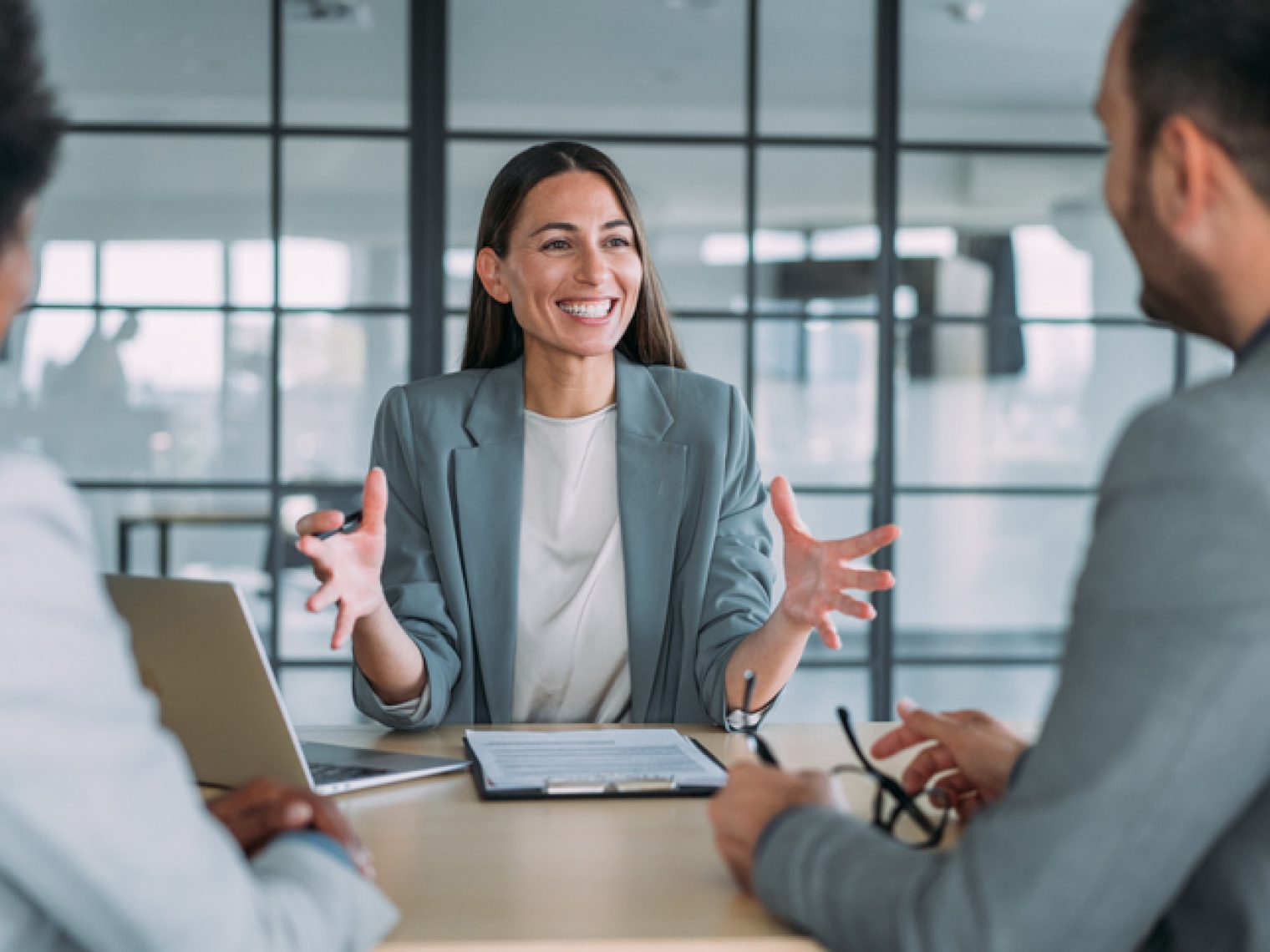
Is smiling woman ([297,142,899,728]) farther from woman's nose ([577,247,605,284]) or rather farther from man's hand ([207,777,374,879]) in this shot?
man's hand ([207,777,374,879])

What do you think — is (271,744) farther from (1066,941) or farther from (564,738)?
(1066,941)

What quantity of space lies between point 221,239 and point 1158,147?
348cm

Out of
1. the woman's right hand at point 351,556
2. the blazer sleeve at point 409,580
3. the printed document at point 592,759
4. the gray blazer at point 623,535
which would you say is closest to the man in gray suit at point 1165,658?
the printed document at point 592,759

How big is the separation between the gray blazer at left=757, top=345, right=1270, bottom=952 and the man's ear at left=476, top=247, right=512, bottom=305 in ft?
4.86

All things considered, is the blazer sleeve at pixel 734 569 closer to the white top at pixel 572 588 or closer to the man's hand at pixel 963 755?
the white top at pixel 572 588

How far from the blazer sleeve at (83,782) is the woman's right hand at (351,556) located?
30.0 inches

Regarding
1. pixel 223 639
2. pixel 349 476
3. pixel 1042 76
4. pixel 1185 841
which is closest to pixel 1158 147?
pixel 1185 841

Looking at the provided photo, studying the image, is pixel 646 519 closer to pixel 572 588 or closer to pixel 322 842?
pixel 572 588

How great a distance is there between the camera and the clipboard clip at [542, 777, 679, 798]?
1.27 metres

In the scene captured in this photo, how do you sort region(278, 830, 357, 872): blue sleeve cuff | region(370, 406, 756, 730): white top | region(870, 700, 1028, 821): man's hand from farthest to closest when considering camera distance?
region(370, 406, 756, 730): white top, region(870, 700, 1028, 821): man's hand, region(278, 830, 357, 872): blue sleeve cuff

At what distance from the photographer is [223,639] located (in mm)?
1221

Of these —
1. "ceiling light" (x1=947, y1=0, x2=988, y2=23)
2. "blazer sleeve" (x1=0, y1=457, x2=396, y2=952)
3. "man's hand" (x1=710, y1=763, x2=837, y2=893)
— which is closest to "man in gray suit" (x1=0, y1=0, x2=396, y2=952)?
"blazer sleeve" (x1=0, y1=457, x2=396, y2=952)

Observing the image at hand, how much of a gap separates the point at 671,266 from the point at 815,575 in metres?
2.53

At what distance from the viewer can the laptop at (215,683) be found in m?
1.21
